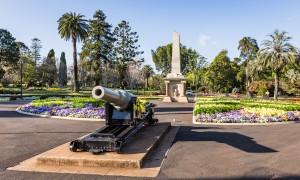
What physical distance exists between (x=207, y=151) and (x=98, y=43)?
57.9 meters

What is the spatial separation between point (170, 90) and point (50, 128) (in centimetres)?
2394

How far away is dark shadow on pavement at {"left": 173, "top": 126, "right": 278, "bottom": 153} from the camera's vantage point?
869cm

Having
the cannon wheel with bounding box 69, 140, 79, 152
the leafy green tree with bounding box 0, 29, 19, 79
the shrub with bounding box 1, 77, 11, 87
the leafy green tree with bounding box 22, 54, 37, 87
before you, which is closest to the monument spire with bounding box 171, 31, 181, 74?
the cannon wheel with bounding box 69, 140, 79, 152

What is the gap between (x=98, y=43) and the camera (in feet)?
208

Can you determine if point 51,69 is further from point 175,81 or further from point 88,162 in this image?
point 88,162

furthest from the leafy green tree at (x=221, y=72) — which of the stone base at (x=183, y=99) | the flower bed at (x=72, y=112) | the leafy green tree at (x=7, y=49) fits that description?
the flower bed at (x=72, y=112)

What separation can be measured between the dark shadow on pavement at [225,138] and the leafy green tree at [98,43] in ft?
174

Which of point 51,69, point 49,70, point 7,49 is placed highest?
point 7,49

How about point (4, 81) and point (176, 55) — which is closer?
point (176, 55)

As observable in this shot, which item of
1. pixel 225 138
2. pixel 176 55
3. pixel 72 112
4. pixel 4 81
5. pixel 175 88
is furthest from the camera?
pixel 4 81

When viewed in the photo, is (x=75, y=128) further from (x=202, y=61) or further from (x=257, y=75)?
(x=202, y=61)

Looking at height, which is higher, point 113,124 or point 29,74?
point 29,74

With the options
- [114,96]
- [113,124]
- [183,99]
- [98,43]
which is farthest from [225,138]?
[98,43]

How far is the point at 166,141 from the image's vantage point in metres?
9.66
